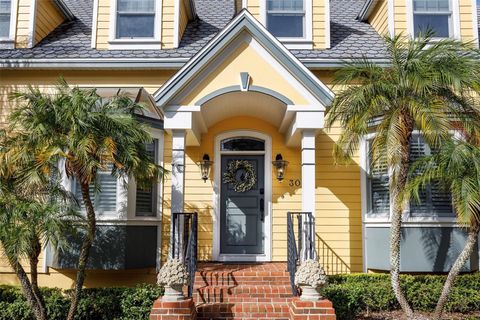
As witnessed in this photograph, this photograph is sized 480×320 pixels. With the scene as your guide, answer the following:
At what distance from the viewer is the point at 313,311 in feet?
18.6

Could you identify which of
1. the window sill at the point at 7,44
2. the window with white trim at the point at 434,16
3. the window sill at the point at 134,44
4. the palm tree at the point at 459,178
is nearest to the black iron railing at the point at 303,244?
the palm tree at the point at 459,178

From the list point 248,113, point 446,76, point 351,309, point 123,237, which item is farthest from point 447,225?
point 123,237

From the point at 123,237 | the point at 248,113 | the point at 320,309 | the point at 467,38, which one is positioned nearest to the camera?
the point at 320,309

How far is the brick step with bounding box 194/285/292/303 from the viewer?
674 centimetres

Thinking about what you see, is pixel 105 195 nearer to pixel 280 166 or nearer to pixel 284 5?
pixel 280 166

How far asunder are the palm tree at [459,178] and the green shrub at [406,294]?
0.94 m

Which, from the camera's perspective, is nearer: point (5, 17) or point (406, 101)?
point (406, 101)

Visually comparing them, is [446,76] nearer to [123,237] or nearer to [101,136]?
[101,136]

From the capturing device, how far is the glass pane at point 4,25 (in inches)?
380

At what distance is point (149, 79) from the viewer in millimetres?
9227

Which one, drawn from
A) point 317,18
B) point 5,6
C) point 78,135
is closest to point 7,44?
point 5,6

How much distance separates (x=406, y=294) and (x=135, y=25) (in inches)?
320

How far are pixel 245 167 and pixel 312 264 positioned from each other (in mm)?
3666

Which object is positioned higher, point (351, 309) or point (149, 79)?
point (149, 79)
